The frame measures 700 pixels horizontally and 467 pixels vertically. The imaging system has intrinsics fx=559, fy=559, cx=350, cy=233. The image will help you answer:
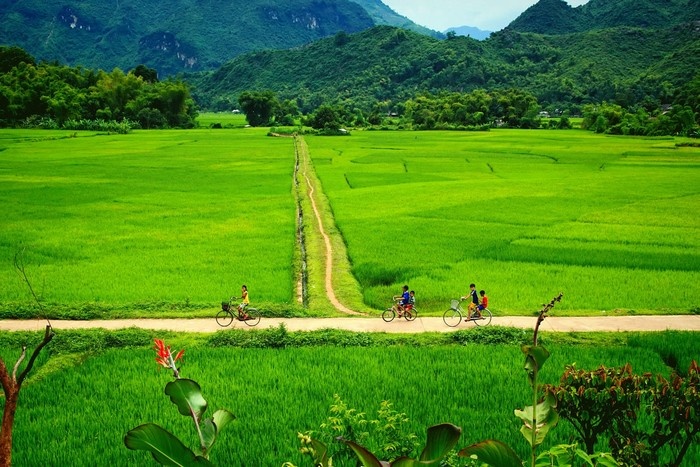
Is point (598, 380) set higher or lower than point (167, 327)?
higher

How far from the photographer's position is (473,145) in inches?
2383

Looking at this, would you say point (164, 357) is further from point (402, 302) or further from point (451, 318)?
point (451, 318)

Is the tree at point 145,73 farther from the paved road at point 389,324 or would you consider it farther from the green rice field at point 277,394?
the green rice field at point 277,394

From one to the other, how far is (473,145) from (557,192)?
2977 centimetres

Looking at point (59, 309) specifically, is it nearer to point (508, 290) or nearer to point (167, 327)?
point (167, 327)

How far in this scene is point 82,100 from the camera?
78.6 m

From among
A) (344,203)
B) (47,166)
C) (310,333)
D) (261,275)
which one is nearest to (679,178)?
(344,203)

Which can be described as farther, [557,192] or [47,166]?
[47,166]

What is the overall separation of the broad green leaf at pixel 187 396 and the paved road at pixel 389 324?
1019 cm

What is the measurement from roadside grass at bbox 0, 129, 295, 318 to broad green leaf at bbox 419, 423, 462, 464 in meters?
11.8

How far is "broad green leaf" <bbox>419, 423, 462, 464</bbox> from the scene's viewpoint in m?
1.86

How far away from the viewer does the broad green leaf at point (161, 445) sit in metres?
1.92

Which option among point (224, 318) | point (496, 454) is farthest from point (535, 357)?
point (224, 318)

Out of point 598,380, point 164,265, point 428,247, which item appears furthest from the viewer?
point 428,247
